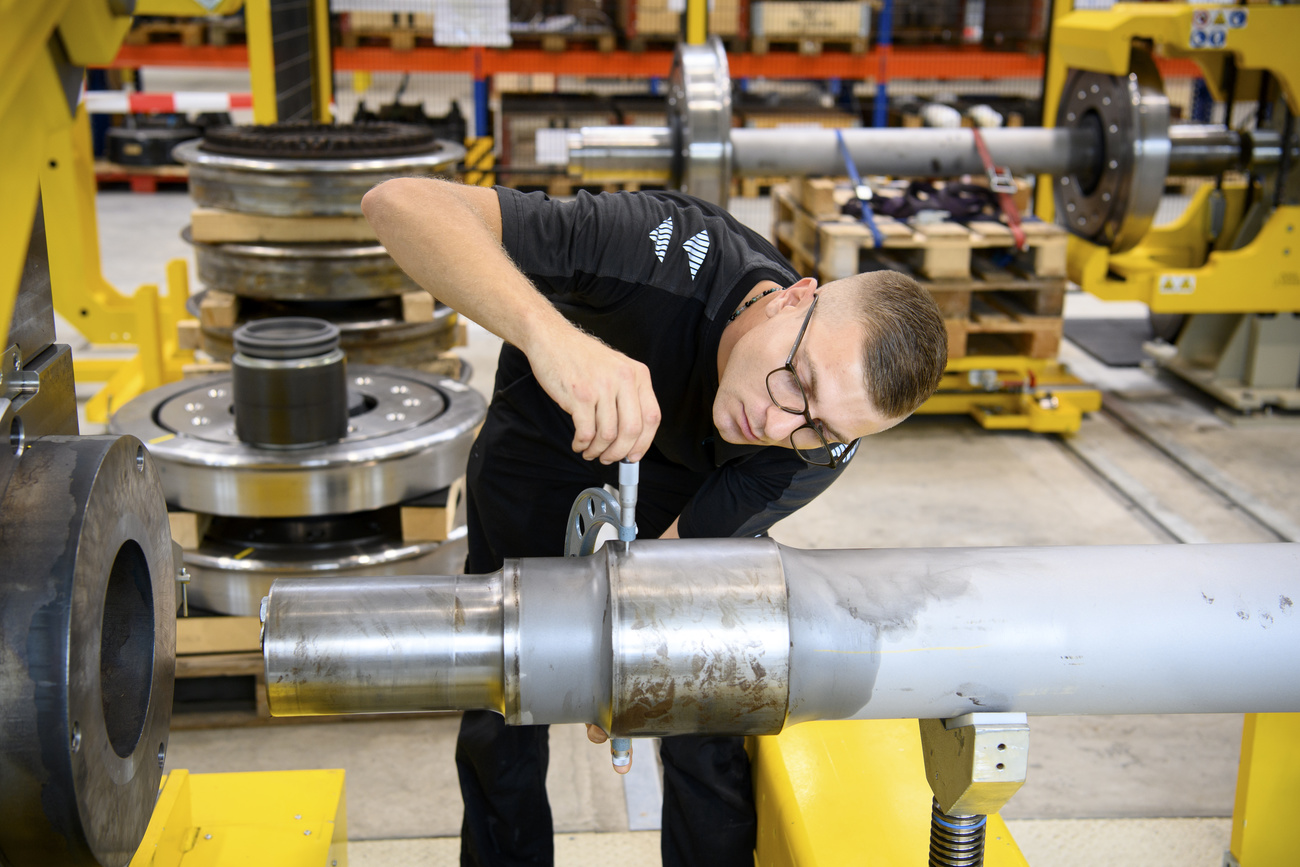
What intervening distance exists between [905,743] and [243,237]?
240cm

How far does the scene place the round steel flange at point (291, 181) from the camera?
10.5ft

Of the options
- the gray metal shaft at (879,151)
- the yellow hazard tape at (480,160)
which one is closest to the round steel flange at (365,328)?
the gray metal shaft at (879,151)

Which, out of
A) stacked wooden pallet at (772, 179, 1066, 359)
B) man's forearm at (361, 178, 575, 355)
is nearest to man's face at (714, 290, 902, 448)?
man's forearm at (361, 178, 575, 355)

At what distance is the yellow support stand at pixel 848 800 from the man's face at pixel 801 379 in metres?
0.51

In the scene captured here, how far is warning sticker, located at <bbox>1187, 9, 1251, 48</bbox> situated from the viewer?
4.09 m

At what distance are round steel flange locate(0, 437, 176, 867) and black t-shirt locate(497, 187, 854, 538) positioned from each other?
701 millimetres

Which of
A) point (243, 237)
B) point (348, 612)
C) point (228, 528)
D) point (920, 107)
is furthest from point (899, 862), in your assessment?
point (920, 107)

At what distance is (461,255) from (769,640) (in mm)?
652

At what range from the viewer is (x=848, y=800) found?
1635 millimetres

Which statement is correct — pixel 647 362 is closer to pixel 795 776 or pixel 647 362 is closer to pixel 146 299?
pixel 795 776

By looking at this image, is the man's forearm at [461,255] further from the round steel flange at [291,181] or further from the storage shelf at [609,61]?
the storage shelf at [609,61]

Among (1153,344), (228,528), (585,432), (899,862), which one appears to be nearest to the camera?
(585,432)

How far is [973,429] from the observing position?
4.65 meters

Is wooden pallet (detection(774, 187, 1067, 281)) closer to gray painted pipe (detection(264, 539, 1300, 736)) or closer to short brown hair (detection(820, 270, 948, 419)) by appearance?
short brown hair (detection(820, 270, 948, 419))
